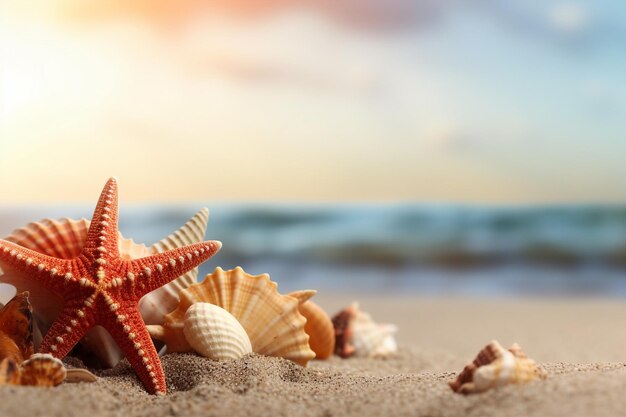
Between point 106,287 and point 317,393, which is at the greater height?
point 106,287

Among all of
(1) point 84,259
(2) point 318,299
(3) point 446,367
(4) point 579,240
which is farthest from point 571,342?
(4) point 579,240

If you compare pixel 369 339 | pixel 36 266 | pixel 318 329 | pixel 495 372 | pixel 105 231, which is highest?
pixel 105 231

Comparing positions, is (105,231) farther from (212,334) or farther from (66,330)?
(212,334)

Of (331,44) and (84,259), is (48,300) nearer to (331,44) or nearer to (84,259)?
(84,259)

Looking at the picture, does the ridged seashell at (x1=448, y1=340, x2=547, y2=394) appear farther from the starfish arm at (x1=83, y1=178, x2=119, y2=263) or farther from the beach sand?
the starfish arm at (x1=83, y1=178, x2=119, y2=263)

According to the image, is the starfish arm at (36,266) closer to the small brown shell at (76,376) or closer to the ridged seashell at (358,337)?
the small brown shell at (76,376)

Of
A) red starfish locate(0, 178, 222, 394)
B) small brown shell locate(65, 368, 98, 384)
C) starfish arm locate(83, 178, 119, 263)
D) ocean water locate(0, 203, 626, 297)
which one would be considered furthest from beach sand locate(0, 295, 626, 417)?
ocean water locate(0, 203, 626, 297)

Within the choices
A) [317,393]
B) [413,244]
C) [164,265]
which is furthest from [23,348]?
[413,244]
